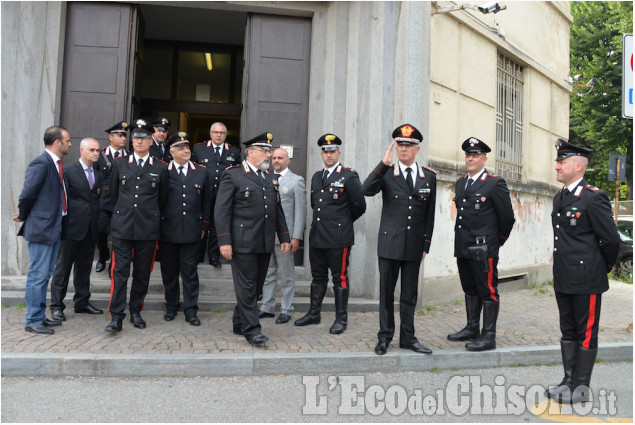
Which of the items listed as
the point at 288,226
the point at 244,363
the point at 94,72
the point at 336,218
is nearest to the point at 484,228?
the point at 336,218

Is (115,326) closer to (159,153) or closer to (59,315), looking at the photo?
(59,315)

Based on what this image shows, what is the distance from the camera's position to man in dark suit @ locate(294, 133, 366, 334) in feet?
19.7

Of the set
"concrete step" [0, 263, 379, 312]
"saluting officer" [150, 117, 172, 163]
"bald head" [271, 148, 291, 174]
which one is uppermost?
"saluting officer" [150, 117, 172, 163]

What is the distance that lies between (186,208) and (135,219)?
65 centimetres

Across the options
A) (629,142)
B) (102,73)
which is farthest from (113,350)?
(629,142)

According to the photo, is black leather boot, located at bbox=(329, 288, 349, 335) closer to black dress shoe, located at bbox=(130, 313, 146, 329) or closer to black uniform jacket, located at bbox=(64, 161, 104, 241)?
black dress shoe, located at bbox=(130, 313, 146, 329)

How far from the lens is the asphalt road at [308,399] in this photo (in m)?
3.78

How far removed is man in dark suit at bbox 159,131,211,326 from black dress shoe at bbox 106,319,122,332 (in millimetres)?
760

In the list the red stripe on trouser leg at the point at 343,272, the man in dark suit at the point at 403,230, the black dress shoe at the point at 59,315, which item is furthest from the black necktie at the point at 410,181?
the black dress shoe at the point at 59,315

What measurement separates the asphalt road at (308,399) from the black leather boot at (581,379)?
0.29ft

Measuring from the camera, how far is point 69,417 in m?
3.65

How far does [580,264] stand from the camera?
421 centimetres

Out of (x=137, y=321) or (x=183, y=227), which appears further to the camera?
(x=183, y=227)

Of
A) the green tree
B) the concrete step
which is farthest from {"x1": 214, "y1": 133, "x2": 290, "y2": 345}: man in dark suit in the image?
the green tree
